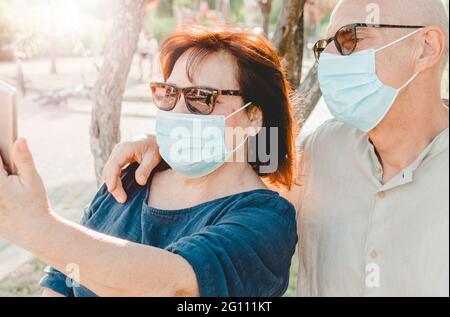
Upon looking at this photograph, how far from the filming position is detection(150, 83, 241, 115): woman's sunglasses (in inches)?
89.2

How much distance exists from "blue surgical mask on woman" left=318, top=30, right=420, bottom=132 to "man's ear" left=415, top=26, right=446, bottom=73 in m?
0.04

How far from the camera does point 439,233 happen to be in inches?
76.6

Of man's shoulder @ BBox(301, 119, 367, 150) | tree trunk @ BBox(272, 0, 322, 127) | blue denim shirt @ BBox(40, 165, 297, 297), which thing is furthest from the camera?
tree trunk @ BBox(272, 0, 322, 127)

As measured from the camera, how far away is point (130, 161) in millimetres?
2582

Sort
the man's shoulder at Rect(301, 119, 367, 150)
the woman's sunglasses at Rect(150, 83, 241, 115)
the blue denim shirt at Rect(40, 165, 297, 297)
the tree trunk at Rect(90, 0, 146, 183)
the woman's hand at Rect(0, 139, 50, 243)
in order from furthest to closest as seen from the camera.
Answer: the tree trunk at Rect(90, 0, 146, 183) < the man's shoulder at Rect(301, 119, 367, 150) < the woman's sunglasses at Rect(150, 83, 241, 115) < the blue denim shirt at Rect(40, 165, 297, 297) < the woman's hand at Rect(0, 139, 50, 243)

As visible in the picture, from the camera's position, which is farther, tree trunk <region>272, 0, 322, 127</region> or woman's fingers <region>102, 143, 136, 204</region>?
tree trunk <region>272, 0, 322, 127</region>

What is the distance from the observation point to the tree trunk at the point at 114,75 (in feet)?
13.7

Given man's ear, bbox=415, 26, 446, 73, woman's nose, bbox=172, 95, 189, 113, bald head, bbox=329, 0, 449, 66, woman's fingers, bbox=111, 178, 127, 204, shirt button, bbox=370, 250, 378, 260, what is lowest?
shirt button, bbox=370, 250, 378, 260

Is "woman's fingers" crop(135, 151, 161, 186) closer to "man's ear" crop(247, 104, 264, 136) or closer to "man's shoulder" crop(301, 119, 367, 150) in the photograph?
"man's ear" crop(247, 104, 264, 136)

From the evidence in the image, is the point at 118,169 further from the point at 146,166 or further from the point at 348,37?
the point at 348,37

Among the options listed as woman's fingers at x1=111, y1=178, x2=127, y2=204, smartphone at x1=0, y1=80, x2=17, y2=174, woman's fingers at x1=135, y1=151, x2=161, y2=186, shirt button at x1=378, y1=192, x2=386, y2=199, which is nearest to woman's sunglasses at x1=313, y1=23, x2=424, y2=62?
shirt button at x1=378, y1=192, x2=386, y2=199

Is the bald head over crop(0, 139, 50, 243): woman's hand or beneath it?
over

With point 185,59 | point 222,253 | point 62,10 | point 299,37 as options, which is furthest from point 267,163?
point 62,10

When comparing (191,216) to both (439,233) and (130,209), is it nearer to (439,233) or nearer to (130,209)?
(130,209)
